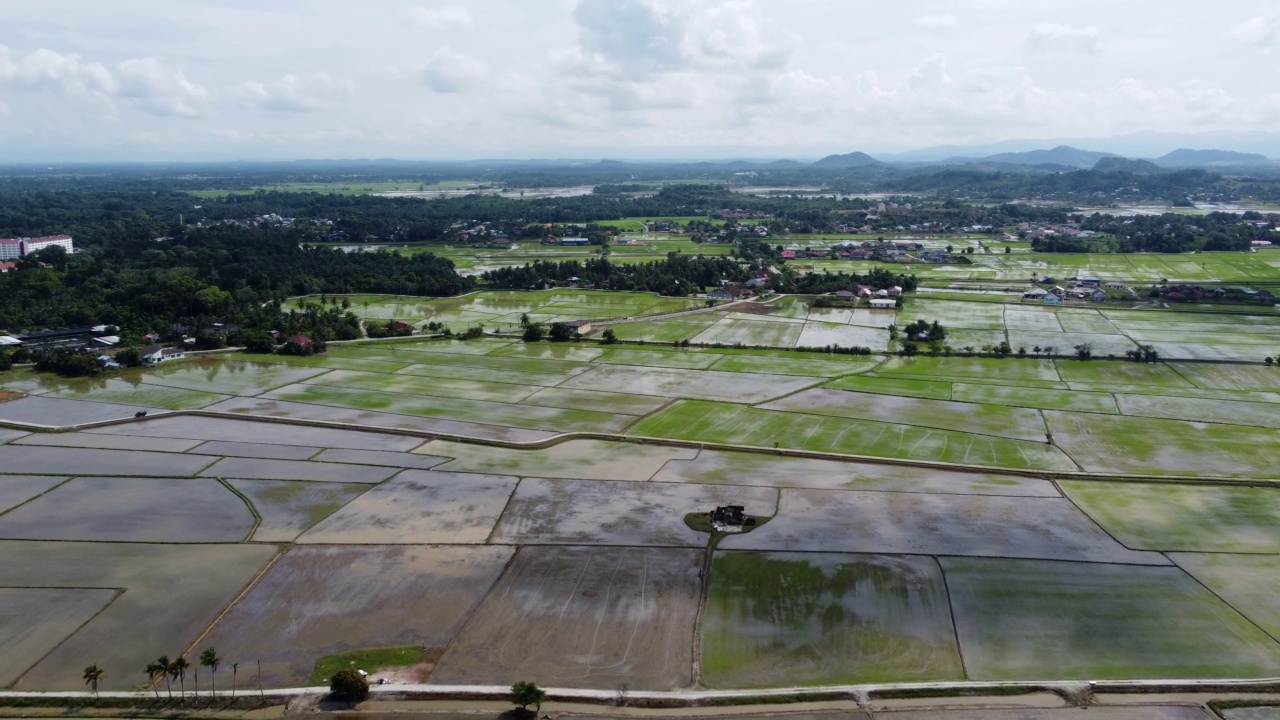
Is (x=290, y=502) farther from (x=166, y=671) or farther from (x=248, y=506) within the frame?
(x=166, y=671)

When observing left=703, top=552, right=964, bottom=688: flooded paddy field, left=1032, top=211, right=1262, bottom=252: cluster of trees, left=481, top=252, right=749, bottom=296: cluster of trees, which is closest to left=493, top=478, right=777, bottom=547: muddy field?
left=703, top=552, right=964, bottom=688: flooded paddy field

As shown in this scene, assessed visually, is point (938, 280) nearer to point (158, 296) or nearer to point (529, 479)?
point (529, 479)

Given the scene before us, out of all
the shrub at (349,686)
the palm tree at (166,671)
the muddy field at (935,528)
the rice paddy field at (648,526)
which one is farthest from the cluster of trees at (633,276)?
the palm tree at (166,671)

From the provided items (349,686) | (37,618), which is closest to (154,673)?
(349,686)

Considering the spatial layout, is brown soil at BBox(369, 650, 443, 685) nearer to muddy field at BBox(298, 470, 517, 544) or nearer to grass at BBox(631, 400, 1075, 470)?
muddy field at BBox(298, 470, 517, 544)

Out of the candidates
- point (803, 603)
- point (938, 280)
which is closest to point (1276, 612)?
point (803, 603)

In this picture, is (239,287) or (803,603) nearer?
(803,603)
